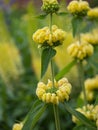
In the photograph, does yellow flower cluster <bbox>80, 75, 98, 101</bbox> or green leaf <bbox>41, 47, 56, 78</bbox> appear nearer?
green leaf <bbox>41, 47, 56, 78</bbox>

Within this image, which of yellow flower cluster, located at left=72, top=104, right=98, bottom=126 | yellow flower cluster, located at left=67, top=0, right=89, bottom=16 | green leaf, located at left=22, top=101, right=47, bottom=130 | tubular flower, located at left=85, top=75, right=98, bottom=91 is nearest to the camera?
green leaf, located at left=22, top=101, right=47, bottom=130

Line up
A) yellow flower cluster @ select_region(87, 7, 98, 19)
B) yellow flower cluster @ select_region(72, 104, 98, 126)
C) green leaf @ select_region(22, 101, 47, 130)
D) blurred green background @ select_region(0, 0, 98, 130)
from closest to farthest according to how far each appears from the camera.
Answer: green leaf @ select_region(22, 101, 47, 130) → yellow flower cluster @ select_region(72, 104, 98, 126) → yellow flower cluster @ select_region(87, 7, 98, 19) → blurred green background @ select_region(0, 0, 98, 130)

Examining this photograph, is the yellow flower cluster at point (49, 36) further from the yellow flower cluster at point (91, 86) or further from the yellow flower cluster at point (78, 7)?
the yellow flower cluster at point (91, 86)

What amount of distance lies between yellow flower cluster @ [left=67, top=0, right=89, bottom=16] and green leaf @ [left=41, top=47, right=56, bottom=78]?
0.85 ft

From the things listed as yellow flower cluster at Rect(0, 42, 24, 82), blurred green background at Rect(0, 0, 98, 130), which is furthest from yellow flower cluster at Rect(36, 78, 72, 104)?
yellow flower cluster at Rect(0, 42, 24, 82)

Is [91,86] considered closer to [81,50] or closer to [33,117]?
[81,50]

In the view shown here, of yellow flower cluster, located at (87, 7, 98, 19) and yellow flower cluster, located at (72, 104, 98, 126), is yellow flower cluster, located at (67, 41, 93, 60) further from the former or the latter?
yellow flower cluster, located at (87, 7, 98, 19)

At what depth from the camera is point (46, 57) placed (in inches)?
46.6

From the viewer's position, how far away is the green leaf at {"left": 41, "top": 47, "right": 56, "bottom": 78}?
1.16 metres

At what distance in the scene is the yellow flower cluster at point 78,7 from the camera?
1423 mm

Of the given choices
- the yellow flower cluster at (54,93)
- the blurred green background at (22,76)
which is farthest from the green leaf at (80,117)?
the blurred green background at (22,76)

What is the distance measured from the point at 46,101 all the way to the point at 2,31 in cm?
171

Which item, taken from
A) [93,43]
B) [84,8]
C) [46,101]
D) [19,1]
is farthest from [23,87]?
[19,1]

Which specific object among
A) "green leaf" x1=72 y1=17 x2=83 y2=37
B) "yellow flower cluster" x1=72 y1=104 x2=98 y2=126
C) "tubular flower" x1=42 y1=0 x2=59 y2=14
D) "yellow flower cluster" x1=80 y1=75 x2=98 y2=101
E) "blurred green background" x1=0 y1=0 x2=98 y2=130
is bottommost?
"blurred green background" x1=0 y1=0 x2=98 y2=130
